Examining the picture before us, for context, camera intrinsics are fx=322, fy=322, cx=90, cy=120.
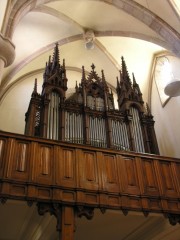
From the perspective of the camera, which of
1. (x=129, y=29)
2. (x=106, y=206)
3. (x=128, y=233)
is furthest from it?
(x=129, y=29)

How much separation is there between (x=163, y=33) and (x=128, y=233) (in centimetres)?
569

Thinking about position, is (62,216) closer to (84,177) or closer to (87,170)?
(84,177)

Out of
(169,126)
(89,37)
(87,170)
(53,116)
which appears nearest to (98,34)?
(89,37)

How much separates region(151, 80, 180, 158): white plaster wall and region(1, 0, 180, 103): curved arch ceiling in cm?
144

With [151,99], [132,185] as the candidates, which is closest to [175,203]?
[132,185]

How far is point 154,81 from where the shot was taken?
484 inches

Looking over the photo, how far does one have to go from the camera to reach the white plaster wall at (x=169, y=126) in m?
10.3

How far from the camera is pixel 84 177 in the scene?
604 centimetres

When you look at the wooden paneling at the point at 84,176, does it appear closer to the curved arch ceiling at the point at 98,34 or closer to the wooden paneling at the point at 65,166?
the wooden paneling at the point at 65,166

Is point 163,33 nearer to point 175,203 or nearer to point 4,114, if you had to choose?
point 175,203

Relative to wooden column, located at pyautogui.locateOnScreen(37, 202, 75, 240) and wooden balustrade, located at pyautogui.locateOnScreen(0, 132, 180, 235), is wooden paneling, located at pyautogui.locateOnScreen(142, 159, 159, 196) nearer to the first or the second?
wooden balustrade, located at pyautogui.locateOnScreen(0, 132, 180, 235)

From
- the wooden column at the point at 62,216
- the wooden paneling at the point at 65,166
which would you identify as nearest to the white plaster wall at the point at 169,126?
the wooden paneling at the point at 65,166

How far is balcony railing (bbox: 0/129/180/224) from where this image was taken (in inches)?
218

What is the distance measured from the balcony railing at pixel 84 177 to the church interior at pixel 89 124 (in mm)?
20
